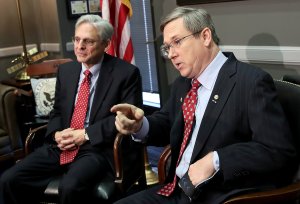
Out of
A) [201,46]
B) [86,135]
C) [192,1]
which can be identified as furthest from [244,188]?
[192,1]

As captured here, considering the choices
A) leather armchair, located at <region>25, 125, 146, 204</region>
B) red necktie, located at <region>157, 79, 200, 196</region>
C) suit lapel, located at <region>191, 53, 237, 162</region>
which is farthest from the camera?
leather armchair, located at <region>25, 125, 146, 204</region>

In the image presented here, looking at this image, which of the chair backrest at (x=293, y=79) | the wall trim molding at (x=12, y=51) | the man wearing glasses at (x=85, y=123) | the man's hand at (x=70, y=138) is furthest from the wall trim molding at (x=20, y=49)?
the chair backrest at (x=293, y=79)

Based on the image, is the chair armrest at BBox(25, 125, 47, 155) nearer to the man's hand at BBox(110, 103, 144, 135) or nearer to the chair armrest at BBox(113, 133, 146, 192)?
the chair armrest at BBox(113, 133, 146, 192)

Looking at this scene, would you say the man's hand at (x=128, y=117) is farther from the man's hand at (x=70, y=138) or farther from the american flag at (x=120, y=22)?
the american flag at (x=120, y=22)

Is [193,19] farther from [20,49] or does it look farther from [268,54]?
[20,49]

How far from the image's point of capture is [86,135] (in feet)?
7.91

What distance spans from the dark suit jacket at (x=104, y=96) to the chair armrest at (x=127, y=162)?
0.09m

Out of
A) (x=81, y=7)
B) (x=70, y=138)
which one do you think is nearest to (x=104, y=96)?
(x=70, y=138)

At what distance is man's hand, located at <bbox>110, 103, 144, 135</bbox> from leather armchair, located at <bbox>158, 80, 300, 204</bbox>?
305 mm

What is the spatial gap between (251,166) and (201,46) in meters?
0.55

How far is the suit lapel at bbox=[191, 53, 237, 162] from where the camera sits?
166 cm

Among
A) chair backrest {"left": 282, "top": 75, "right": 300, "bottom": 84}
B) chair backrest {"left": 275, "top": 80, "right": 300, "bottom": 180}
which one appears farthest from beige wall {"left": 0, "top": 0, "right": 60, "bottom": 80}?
chair backrest {"left": 275, "top": 80, "right": 300, "bottom": 180}

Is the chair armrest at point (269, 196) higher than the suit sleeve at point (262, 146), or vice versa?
the suit sleeve at point (262, 146)

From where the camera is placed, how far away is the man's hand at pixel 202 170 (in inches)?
61.9
